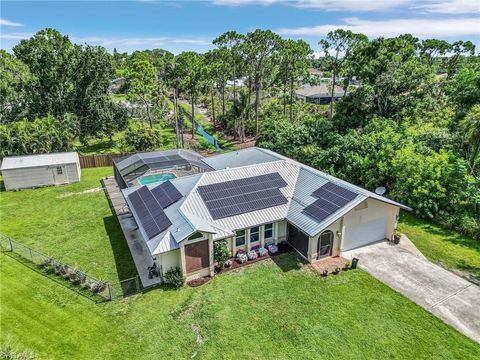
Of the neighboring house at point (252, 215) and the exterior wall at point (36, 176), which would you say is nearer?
the neighboring house at point (252, 215)

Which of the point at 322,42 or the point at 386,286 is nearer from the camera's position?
the point at 386,286

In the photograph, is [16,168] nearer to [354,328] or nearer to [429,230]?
[354,328]

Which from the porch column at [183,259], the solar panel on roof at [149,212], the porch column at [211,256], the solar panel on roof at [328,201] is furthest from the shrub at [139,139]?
the porch column at [183,259]

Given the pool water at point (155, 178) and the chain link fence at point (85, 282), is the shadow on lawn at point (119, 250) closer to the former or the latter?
the chain link fence at point (85, 282)

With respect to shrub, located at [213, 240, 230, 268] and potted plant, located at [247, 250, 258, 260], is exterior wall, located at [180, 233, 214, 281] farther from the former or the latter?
potted plant, located at [247, 250, 258, 260]

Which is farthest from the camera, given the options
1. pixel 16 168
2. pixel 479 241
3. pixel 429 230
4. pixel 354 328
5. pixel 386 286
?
pixel 16 168

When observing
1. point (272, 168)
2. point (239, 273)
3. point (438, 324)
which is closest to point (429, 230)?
point (438, 324)

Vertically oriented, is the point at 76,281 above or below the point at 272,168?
below
